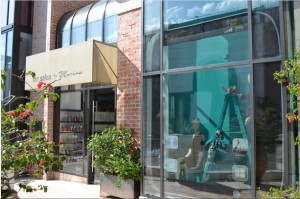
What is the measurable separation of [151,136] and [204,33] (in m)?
2.12

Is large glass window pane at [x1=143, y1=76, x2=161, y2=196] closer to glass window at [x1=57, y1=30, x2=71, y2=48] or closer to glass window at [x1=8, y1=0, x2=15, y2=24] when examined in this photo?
glass window at [x1=57, y1=30, x2=71, y2=48]

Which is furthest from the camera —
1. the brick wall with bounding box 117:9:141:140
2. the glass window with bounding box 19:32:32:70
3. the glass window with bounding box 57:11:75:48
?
the glass window with bounding box 19:32:32:70

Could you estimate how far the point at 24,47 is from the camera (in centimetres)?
984

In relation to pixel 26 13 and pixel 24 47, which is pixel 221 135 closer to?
pixel 24 47

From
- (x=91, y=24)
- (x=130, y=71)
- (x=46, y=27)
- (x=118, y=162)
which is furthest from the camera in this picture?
(x=46, y=27)

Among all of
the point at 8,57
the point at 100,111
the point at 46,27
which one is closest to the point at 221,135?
the point at 100,111

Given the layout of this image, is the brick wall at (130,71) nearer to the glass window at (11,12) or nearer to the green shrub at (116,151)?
the green shrub at (116,151)

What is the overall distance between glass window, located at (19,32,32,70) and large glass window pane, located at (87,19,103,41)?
251 centimetres

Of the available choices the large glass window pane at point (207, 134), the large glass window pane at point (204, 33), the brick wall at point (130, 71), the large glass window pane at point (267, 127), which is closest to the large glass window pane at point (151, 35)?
the large glass window pane at point (204, 33)

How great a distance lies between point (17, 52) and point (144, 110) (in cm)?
548

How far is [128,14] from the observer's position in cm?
677

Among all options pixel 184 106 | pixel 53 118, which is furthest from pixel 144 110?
pixel 53 118

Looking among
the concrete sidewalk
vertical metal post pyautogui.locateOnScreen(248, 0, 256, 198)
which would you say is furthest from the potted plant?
vertical metal post pyautogui.locateOnScreen(248, 0, 256, 198)

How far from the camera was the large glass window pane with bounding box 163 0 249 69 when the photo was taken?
497cm
